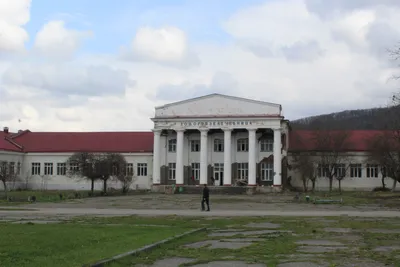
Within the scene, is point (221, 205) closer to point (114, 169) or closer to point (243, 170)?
Result: point (114, 169)

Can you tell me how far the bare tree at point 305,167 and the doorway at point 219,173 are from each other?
9.64 meters

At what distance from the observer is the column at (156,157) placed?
71.5 meters

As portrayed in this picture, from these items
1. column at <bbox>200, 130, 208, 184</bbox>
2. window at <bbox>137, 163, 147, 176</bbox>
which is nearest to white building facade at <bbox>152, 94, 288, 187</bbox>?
column at <bbox>200, 130, 208, 184</bbox>

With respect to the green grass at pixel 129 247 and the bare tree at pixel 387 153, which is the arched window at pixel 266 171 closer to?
the bare tree at pixel 387 153

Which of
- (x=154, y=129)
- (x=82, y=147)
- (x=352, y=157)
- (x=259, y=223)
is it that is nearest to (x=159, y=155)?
(x=154, y=129)

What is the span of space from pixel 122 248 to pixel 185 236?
371cm

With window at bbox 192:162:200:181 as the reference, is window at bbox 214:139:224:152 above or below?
above

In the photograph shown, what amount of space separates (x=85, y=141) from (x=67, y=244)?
6840 centimetres

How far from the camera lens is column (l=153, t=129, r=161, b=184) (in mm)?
71500

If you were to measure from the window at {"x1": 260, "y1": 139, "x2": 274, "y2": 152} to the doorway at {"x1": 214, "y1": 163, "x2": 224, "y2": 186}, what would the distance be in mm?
5872

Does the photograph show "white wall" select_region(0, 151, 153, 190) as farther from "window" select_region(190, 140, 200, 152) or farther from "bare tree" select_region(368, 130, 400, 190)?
"bare tree" select_region(368, 130, 400, 190)

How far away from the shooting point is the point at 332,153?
70000 mm

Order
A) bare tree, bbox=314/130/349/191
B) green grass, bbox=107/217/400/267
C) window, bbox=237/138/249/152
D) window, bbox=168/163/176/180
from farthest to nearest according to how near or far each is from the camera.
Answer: window, bbox=168/163/176/180
window, bbox=237/138/249/152
bare tree, bbox=314/130/349/191
green grass, bbox=107/217/400/267

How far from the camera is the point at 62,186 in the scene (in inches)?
3014
